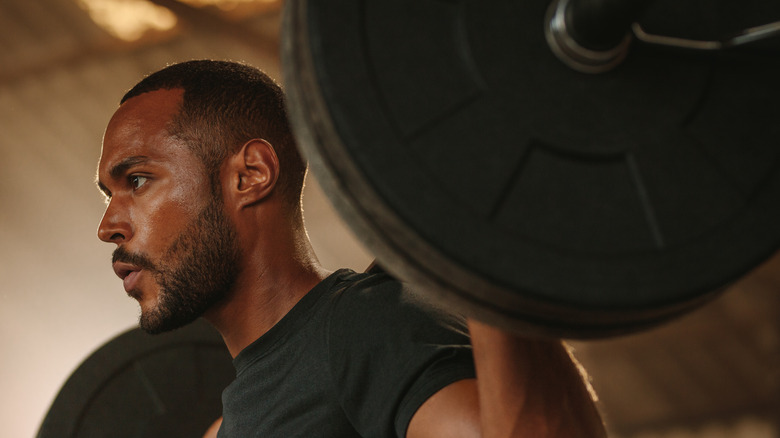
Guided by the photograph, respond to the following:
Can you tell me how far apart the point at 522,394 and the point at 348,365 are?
0.34 m

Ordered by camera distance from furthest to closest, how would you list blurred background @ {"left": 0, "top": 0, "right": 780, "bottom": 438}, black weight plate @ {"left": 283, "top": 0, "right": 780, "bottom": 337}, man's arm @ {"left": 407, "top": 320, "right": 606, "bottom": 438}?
blurred background @ {"left": 0, "top": 0, "right": 780, "bottom": 438} → man's arm @ {"left": 407, "top": 320, "right": 606, "bottom": 438} → black weight plate @ {"left": 283, "top": 0, "right": 780, "bottom": 337}

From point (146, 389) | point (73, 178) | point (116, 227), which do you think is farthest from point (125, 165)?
point (73, 178)

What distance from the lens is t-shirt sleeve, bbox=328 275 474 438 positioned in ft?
3.15

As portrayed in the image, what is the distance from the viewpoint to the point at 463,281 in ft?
2.14

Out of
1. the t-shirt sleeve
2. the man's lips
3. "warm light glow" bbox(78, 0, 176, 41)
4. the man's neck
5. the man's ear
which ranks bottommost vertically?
the t-shirt sleeve

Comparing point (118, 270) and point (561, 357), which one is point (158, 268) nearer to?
point (118, 270)

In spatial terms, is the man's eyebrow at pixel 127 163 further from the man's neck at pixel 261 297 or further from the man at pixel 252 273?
the man's neck at pixel 261 297

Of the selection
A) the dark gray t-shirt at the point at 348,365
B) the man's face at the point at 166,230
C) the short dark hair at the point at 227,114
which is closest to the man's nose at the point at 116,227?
the man's face at the point at 166,230

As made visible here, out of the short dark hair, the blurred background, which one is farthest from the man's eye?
the blurred background

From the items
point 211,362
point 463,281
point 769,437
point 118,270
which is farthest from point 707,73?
point 769,437

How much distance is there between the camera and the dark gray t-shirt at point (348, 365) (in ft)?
3.18

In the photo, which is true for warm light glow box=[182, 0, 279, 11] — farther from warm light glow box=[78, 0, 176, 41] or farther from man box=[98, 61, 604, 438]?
man box=[98, 61, 604, 438]

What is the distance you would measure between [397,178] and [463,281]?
0.36 feet

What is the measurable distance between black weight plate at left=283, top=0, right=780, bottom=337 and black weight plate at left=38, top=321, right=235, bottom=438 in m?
1.48
